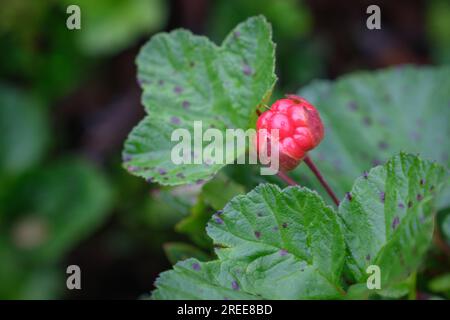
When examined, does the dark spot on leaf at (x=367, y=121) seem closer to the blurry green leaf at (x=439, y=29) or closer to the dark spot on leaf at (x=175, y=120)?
the dark spot on leaf at (x=175, y=120)

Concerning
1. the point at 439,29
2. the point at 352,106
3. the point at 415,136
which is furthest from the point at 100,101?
the point at 415,136

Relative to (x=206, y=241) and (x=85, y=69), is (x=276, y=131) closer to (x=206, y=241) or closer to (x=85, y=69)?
(x=206, y=241)

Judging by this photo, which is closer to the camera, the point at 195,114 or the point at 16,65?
the point at 195,114

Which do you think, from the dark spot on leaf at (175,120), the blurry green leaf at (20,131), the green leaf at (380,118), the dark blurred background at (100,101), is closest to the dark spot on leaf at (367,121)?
the green leaf at (380,118)

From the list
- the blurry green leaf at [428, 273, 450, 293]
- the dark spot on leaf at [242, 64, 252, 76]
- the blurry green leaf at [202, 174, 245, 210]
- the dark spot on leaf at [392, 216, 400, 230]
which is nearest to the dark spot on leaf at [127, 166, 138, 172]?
the blurry green leaf at [202, 174, 245, 210]

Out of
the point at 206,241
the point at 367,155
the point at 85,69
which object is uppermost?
the point at 85,69

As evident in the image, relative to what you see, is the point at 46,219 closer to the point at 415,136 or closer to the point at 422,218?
the point at 415,136
